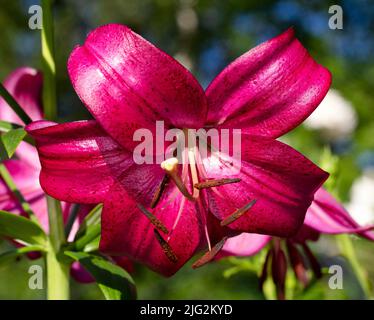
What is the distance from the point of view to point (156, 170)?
51 centimetres

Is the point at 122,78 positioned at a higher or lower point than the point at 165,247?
higher

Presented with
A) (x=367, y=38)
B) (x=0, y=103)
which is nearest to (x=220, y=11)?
(x=367, y=38)

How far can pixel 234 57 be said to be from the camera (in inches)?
228

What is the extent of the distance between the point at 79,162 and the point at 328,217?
0.22 meters

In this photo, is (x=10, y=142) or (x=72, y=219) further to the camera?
(x=72, y=219)

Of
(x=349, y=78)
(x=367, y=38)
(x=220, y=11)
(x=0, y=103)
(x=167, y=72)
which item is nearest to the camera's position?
(x=167, y=72)

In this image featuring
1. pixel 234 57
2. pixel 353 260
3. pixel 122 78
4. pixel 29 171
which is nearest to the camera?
pixel 122 78

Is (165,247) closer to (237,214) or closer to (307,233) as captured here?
(237,214)

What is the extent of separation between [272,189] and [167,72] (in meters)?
0.12

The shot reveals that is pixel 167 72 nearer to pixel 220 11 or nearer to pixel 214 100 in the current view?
pixel 214 100

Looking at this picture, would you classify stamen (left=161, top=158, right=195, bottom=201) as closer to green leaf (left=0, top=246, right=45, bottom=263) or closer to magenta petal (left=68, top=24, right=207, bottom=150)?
magenta petal (left=68, top=24, right=207, bottom=150)

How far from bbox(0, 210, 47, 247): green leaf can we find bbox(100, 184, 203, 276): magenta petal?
0.09 m

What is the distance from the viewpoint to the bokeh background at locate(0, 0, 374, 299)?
1.96 m

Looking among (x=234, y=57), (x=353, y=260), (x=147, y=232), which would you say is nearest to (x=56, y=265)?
(x=147, y=232)
